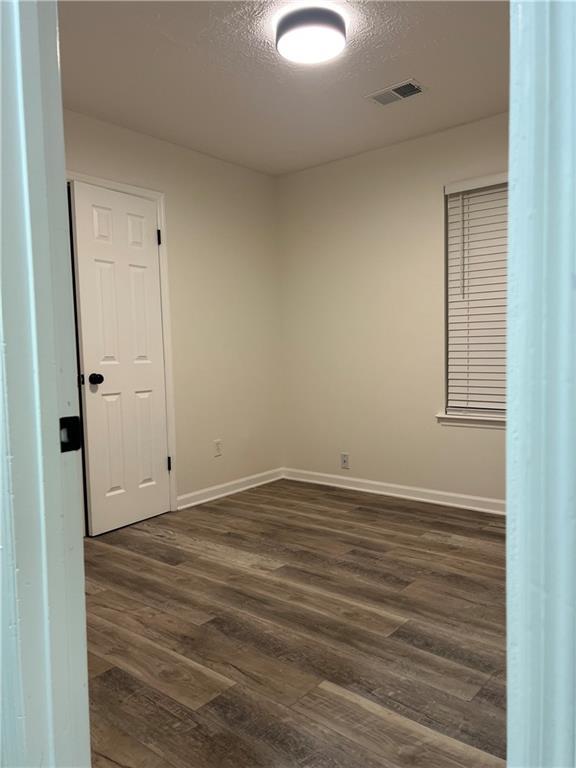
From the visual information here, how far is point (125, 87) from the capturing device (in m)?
3.05

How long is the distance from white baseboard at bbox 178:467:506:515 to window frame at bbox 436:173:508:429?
1.67 feet

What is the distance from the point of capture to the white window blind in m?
3.70

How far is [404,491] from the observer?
4.22 meters

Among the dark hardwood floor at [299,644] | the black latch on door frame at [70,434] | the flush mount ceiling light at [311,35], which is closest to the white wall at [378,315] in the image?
the dark hardwood floor at [299,644]

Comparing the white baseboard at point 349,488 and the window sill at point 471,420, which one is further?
the white baseboard at point 349,488

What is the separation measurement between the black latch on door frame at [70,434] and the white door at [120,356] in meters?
2.58

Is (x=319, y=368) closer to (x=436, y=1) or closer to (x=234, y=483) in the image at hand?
(x=234, y=483)

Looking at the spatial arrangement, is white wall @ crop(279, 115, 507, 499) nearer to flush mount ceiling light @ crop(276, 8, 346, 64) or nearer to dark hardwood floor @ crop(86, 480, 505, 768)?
dark hardwood floor @ crop(86, 480, 505, 768)

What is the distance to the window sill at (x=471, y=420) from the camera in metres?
3.72

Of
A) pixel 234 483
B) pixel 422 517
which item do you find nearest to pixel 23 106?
pixel 422 517

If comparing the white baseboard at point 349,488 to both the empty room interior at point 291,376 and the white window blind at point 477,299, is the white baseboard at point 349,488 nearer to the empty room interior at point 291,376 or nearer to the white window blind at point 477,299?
the empty room interior at point 291,376

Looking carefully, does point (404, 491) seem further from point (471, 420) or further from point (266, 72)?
point (266, 72)

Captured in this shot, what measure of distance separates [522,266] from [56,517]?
834 mm

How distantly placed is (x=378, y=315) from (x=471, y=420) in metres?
1.05
